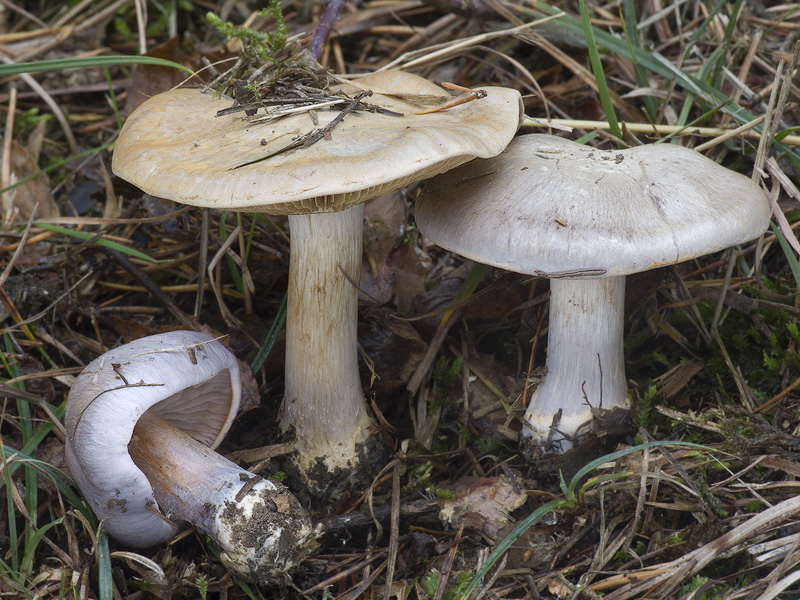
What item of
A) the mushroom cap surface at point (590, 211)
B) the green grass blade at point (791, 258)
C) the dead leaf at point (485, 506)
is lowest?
the dead leaf at point (485, 506)

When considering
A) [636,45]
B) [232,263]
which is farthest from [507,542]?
[636,45]

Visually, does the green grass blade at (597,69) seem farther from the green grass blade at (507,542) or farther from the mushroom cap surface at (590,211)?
the green grass blade at (507,542)

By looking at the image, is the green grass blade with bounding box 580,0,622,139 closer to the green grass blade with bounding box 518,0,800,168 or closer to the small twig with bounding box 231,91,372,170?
the green grass blade with bounding box 518,0,800,168

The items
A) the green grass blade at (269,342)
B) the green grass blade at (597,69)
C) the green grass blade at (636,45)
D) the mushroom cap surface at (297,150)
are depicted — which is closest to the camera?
the mushroom cap surface at (297,150)

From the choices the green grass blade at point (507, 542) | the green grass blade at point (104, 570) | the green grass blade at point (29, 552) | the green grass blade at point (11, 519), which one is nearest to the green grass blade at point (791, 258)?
the green grass blade at point (507, 542)


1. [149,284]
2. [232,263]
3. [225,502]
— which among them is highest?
[232,263]

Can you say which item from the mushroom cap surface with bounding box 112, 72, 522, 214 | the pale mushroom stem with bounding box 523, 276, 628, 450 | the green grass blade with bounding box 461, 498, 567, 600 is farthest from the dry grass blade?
the mushroom cap surface with bounding box 112, 72, 522, 214

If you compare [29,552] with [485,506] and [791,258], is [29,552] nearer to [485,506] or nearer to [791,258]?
[485,506]

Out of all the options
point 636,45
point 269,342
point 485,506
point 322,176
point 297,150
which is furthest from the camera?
point 636,45
